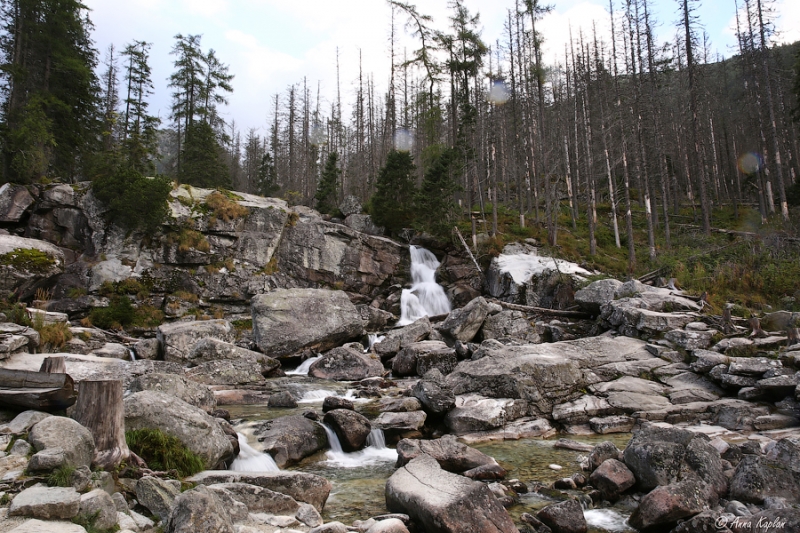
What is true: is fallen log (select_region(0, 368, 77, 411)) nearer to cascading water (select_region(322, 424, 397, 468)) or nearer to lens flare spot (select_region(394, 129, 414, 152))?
cascading water (select_region(322, 424, 397, 468))

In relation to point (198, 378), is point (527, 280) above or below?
above

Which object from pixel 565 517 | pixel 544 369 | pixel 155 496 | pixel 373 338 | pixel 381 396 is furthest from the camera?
pixel 373 338

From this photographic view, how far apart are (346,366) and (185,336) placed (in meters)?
5.37

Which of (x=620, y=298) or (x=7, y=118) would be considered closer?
(x=620, y=298)

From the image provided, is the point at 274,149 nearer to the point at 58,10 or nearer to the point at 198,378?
the point at 58,10

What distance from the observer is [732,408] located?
29.5 ft

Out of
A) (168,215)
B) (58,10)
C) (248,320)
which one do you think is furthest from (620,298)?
(58,10)

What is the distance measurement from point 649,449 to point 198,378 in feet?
35.8

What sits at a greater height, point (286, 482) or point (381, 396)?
point (286, 482)

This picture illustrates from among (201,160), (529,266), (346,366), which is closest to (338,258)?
(529,266)

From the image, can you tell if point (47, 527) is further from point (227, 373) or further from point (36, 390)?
point (227, 373)

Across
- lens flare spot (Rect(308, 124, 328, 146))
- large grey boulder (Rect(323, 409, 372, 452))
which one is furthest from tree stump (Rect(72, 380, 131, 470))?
lens flare spot (Rect(308, 124, 328, 146))

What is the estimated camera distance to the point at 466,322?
55.0 ft

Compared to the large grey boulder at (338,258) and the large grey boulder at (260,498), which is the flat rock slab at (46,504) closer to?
the large grey boulder at (260,498)
